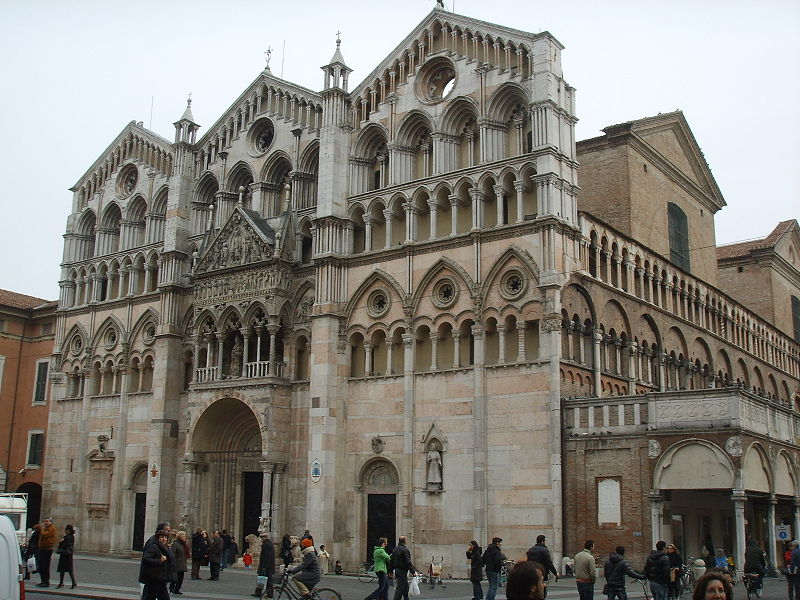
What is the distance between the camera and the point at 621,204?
1550 inches

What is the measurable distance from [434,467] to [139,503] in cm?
1653

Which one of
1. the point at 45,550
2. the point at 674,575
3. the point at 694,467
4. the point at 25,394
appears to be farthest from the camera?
the point at 25,394

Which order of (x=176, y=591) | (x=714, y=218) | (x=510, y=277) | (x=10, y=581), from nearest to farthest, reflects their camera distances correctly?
(x=10, y=581), (x=176, y=591), (x=510, y=277), (x=714, y=218)

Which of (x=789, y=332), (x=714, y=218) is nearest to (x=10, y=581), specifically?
(x=714, y=218)

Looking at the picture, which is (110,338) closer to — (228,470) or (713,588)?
(228,470)

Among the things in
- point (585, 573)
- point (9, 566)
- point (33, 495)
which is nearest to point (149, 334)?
point (33, 495)

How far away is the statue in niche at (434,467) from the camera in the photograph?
30.8 meters

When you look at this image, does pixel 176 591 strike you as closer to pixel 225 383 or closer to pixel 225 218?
pixel 225 383

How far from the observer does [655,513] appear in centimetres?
2644

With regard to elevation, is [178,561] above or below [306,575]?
below

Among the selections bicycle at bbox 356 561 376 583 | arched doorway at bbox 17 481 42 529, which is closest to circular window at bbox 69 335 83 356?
arched doorway at bbox 17 481 42 529

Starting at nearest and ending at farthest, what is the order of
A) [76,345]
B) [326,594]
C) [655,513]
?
[326,594] → [655,513] → [76,345]

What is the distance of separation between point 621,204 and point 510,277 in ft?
35.1

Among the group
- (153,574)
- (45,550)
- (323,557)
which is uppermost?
(153,574)
